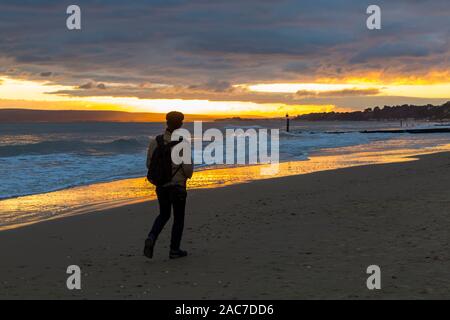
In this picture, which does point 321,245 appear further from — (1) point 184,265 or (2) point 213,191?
(2) point 213,191

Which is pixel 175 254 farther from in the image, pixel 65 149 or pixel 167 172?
pixel 65 149

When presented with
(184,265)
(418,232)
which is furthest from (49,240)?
(418,232)

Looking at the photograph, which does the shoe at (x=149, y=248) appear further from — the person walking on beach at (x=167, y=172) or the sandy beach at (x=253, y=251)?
the sandy beach at (x=253, y=251)

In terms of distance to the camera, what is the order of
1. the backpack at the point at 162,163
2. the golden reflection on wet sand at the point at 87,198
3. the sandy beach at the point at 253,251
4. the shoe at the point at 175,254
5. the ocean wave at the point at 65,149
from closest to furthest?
the sandy beach at the point at 253,251, the backpack at the point at 162,163, the shoe at the point at 175,254, the golden reflection on wet sand at the point at 87,198, the ocean wave at the point at 65,149

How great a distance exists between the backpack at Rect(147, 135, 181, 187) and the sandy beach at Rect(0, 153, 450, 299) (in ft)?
3.60

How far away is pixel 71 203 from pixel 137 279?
731 cm

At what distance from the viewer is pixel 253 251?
23.7ft

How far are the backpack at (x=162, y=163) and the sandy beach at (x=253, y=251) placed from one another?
110cm

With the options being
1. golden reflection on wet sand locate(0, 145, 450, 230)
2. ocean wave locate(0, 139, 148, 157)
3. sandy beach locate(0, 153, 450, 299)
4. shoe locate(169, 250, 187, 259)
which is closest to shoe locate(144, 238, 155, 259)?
sandy beach locate(0, 153, 450, 299)

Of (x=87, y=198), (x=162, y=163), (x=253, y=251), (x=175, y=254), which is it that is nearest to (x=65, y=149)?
(x=87, y=198)

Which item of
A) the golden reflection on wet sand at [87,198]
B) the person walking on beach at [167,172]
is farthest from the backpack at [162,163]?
the golden reflection on wet sand at [87,198]

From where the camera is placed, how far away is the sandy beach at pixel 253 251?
555 centimetres

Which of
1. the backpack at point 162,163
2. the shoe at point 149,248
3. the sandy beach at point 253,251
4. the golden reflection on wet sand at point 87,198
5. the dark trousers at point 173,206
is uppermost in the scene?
the backpack at point 162,163

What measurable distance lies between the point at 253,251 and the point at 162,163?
1.78 m
